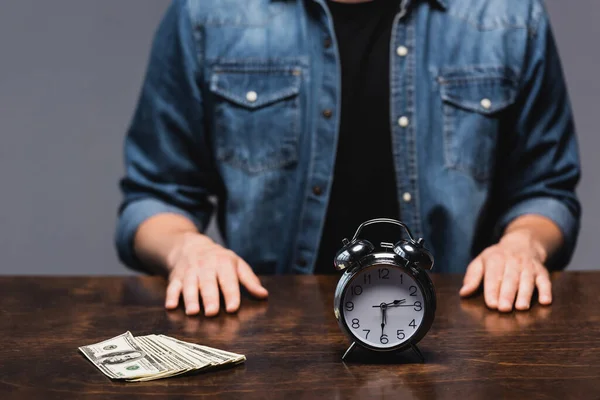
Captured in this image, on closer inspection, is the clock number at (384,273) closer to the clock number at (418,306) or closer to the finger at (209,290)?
the clock number at (418,306)

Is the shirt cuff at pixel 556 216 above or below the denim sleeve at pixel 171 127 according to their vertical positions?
below

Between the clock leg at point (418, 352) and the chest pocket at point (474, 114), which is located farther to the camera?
the chest pocket at point (474, 114)

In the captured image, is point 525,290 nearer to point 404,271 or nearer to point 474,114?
point 404,271

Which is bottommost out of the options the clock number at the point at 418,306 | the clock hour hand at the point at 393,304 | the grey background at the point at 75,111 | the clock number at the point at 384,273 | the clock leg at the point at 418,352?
the grey background at the point at 75,111

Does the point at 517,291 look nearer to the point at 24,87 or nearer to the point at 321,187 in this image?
the point at 321,187

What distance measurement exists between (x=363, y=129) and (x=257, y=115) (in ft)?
0.78

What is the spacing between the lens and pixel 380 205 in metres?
2.36

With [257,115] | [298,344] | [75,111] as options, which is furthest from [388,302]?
[75,111]

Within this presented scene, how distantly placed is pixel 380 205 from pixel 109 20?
4.81 ft

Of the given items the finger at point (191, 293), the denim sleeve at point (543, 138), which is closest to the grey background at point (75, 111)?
the denim sleeve at point (543, 138)

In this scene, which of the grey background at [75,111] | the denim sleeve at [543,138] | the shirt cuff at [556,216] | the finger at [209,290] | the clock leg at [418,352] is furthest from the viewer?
the grey background at [75,111]

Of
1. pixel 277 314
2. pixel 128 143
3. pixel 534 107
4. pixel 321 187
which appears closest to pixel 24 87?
pixel 128 143

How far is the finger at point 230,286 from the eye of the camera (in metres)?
1.73

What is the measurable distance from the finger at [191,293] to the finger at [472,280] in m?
0.46
